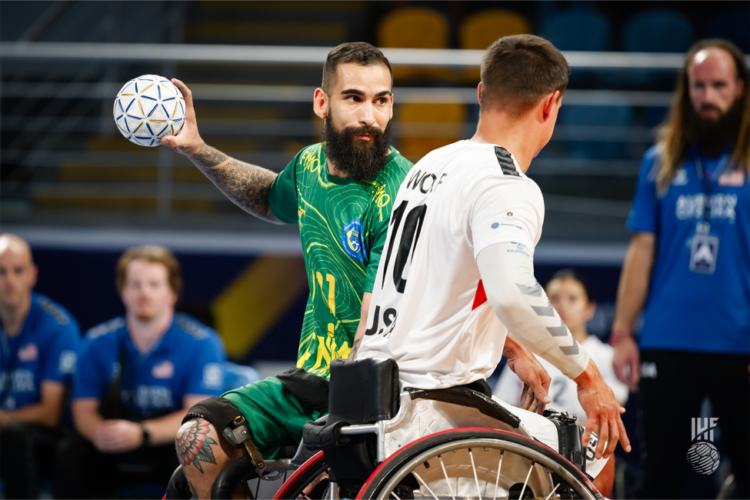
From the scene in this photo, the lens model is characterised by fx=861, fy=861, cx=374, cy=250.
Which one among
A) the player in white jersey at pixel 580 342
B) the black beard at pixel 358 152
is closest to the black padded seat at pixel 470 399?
the black beard at pixel 358 152

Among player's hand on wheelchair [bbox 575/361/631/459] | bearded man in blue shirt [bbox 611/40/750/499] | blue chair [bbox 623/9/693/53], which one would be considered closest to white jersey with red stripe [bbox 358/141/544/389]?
player's hand on wheelchair [bbox 575/361/631/459]

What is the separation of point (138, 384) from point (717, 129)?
349 centimetres

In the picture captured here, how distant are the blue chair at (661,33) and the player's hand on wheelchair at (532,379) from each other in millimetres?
8527

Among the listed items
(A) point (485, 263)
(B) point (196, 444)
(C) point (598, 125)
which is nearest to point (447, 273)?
(A) point (485, 263)

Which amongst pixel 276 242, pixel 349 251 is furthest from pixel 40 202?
pixel 349 251

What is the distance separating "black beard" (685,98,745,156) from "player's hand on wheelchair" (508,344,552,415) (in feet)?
6.10

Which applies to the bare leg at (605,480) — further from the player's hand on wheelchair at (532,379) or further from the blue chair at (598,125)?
the blue chair at (598,125)

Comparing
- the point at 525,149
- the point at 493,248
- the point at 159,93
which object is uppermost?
the point at 159,93

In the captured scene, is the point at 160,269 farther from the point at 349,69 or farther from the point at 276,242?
the point at 349,69

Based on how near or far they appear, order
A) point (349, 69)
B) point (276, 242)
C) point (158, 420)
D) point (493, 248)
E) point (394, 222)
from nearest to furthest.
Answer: point (493, 248) < point (394, 222) < point (349, 69) < point (158, 420) < point (276, 242)

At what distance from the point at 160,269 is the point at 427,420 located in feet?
11.0

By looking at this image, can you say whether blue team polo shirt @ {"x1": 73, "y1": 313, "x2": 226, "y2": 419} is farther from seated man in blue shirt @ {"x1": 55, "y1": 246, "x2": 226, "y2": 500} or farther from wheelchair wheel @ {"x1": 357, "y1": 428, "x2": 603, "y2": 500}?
wheelchair wheel @ {"x1": 357, "y1": 428, "x2": 603, "y2": 500}

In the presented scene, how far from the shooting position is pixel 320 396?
2.81 m

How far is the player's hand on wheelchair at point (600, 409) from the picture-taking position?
219 cm
